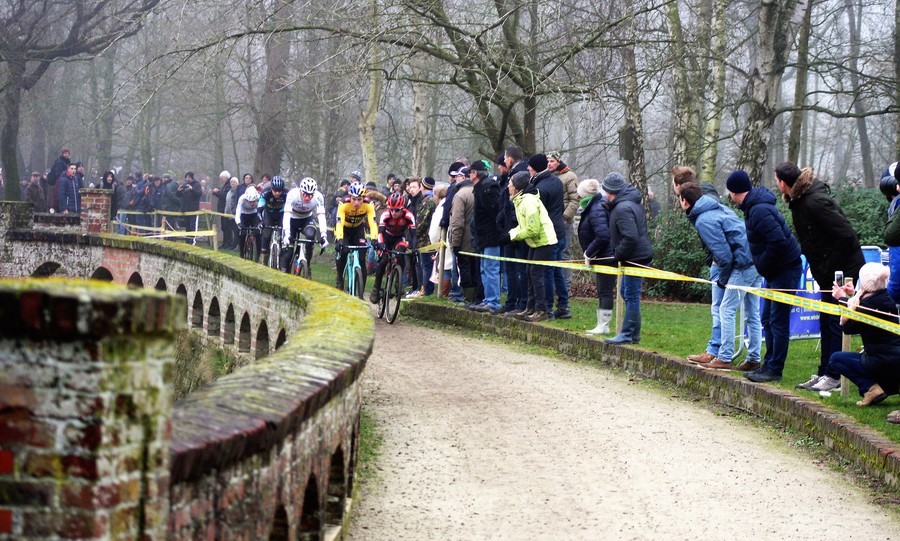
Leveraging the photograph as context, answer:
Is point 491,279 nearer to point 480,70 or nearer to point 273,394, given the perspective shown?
point 480,70

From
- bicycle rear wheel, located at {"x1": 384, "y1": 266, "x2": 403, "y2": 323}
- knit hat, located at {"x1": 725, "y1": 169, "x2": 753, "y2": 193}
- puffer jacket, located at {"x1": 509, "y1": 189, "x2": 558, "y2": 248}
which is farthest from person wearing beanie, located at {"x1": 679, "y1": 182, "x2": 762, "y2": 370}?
bicycle rear wheel, located at {"x1": 384, "y1": 266, "x2": 403, "y2": 323}

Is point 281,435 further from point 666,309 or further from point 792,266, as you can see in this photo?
point 666,309

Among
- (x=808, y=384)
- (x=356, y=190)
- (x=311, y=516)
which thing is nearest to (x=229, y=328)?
(x=356, y=190)

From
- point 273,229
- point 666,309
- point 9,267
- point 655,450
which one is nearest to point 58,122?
point 9,267

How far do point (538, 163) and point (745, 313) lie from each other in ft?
14.9

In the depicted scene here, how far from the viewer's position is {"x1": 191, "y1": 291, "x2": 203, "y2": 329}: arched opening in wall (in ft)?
56.7

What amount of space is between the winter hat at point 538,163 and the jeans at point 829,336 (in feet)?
17.4

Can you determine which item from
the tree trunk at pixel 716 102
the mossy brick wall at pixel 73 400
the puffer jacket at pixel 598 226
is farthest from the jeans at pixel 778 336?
the tree trunk at pixel 716 102

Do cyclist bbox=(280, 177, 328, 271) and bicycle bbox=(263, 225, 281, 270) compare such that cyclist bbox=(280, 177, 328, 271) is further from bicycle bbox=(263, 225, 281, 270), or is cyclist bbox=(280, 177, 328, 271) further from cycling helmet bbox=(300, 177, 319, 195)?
bicycle bbox=(263, 225, 281, 270)

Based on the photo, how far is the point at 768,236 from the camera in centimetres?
1098

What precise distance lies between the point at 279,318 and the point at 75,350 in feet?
30.7

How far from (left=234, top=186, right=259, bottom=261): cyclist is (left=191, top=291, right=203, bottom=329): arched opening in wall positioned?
546 centimetres

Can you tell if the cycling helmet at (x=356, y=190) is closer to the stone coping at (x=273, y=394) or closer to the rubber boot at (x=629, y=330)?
the rubber boot at (x=629, y=330)

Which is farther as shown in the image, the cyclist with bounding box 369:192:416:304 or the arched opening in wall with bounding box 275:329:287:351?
the cyclist with bounding box 369:192:416:304
